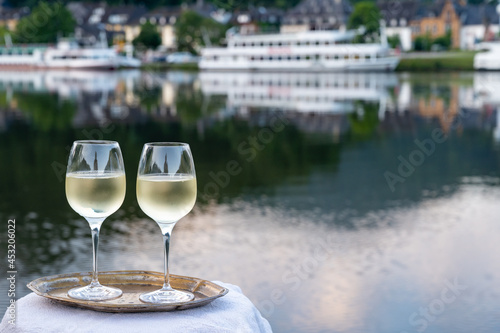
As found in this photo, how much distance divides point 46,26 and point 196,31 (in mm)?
20377

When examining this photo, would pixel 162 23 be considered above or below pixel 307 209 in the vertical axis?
above

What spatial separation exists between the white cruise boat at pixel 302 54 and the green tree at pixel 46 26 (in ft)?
91.4

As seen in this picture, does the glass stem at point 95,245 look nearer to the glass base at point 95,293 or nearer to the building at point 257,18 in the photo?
the glass base at point 95,293

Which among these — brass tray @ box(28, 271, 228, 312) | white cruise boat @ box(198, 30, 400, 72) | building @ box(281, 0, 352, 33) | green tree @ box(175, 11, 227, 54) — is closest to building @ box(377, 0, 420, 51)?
building @ box(281, 0, 352, 33)

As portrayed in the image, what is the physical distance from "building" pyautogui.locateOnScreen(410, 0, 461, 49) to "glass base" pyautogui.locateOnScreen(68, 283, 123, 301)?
10202cm

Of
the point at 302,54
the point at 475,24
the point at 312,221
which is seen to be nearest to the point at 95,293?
the point at 312,221

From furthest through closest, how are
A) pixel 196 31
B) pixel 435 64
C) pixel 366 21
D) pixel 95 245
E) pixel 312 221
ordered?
pixel 196 31 < pixel 366 21 < pixel 435 64 < pixel 312 221 < pixel 95 245

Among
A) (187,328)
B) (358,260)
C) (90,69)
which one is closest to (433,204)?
(358,260)

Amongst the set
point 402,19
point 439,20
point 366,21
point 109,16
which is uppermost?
point 109,16

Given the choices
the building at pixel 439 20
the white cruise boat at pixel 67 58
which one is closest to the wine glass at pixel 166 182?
the white cruise boat at pixel 67 58

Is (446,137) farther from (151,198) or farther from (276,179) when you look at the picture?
(151,198)

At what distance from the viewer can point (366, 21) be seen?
82062 mm

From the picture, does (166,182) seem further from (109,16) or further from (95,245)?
(109,16)

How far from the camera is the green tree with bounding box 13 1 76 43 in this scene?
3996 inches
